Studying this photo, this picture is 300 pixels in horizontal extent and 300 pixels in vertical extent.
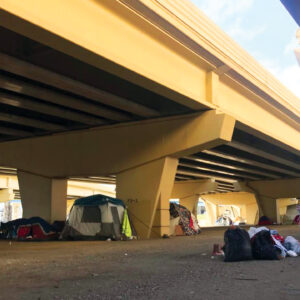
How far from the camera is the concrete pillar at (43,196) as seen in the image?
2259 centimetres

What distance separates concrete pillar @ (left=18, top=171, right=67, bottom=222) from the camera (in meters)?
22.6

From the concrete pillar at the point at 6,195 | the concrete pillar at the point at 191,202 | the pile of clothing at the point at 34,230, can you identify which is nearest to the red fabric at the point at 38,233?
the pile of clothing at the point at 34,230

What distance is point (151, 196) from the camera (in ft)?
61.0

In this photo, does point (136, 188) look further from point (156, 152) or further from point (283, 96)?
point (283, 96)

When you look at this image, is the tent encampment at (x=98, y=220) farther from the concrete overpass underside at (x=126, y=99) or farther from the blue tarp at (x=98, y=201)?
the concrete overpass underside at (x=126, y=99)

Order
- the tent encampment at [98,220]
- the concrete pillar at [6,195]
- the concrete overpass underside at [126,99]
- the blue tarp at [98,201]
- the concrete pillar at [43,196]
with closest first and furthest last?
the concrete overpass underside at [126,99] < the tent encampment at [98,220] < the blue tarp at [98,201] < the concrete pillar at [43,196] < the concrete pillar at [6,195]

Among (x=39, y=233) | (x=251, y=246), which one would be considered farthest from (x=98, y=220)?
(x=251, y=246)

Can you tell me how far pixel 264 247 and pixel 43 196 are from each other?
16.3 metres

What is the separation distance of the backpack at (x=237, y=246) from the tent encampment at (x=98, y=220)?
380 inches

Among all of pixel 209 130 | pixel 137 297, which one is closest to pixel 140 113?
pixel 209 130

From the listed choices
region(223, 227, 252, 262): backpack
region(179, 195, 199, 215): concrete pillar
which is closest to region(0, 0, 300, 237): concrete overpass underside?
region(223, 227, 252, 262): backpack

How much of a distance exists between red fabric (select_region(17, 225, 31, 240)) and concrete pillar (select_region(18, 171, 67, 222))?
203cm

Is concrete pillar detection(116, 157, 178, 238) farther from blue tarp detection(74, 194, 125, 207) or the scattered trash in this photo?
the scattered trash

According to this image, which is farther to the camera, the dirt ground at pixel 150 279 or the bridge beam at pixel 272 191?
the bridge beam at pixel 272 191
